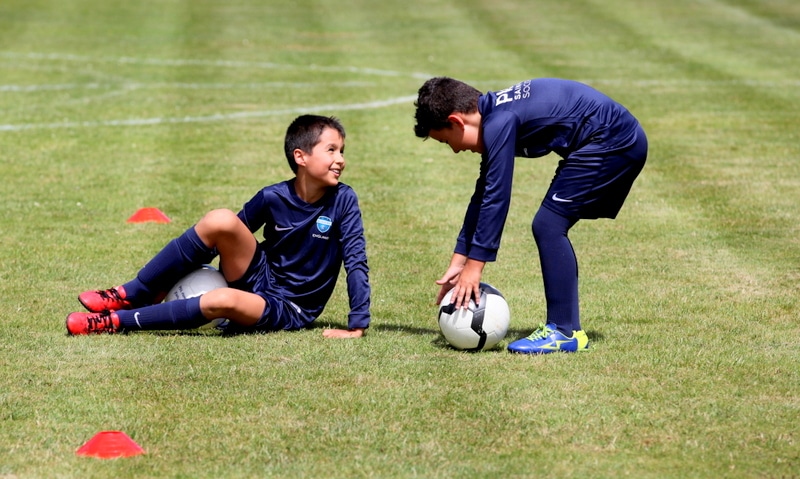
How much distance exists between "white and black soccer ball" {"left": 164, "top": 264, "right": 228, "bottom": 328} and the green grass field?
275 millimetres

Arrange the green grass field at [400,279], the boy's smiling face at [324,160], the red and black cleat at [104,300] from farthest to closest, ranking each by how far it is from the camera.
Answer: the red and black cleat at [104,300] → the boy's smiling face at [324,160] → the green grass field at [400,279]

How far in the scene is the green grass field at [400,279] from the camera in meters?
5.25

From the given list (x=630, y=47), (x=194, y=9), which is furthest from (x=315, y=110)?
(x=194, y=9)

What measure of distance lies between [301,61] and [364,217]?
11419 mm

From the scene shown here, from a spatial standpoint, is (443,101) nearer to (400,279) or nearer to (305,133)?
(305,133)

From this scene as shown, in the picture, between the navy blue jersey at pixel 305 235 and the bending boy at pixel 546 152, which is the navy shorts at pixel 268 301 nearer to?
the navy blue jersey at pixel 305 235

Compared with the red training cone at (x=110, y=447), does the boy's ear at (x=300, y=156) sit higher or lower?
higher

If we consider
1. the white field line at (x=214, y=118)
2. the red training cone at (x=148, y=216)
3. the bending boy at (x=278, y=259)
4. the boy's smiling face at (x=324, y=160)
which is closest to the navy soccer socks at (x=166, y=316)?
the bending boy at (x=278, y=259)

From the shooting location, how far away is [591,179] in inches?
267

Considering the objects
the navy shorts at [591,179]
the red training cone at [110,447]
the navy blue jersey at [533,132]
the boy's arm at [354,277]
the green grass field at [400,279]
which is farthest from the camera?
the boy's arm at [354,277]

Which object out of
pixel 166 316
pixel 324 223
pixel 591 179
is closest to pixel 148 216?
pixel 166 316

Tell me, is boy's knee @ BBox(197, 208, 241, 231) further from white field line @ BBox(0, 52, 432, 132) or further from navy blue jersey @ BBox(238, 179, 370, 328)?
white field line @ BBox(0, 52, 432, 132)

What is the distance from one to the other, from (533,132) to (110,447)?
2.97m

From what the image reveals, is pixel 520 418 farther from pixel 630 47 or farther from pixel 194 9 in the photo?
pixel 194 9
